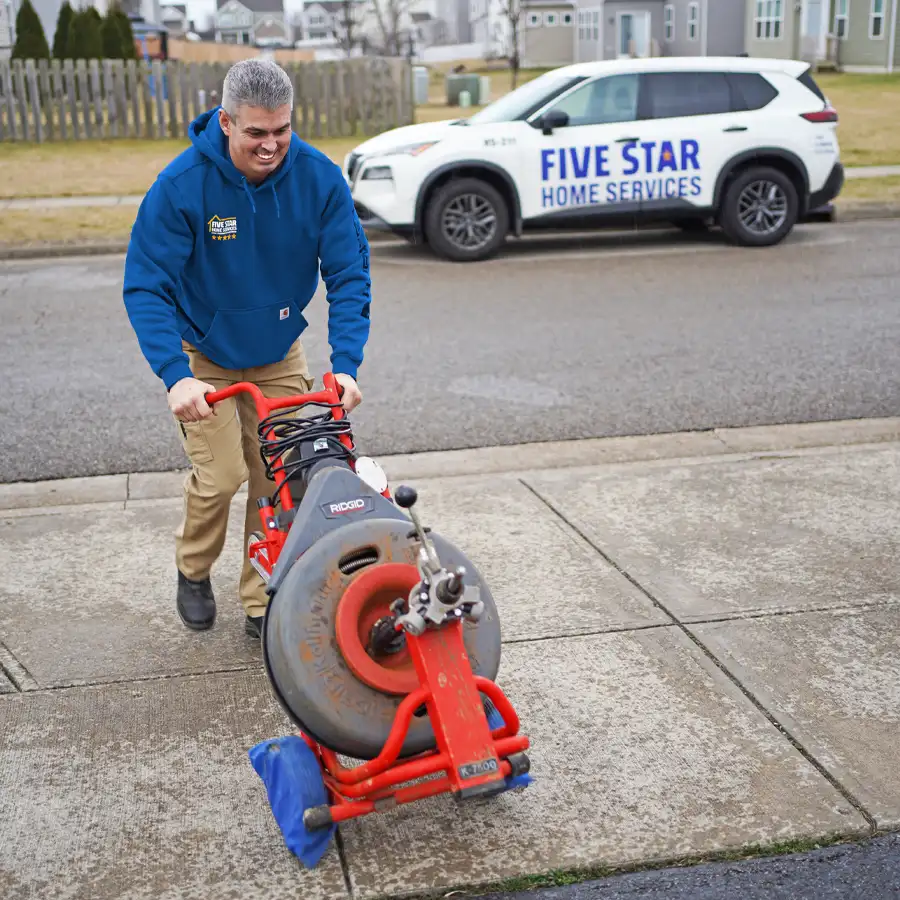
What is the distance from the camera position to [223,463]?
398 centimetres

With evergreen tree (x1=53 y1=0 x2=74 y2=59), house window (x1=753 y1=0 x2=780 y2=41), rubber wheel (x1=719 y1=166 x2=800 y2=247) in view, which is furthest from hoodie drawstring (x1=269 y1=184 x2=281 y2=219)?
house window (x1=753 y1=0 x2=780 y2=41)

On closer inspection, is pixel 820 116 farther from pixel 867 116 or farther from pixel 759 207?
pixel 867 116

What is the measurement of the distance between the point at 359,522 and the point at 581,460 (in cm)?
326

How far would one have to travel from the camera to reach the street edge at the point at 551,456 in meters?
5.83

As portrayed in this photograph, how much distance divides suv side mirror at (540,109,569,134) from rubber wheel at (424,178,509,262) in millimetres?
747

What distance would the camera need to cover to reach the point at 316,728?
2922 millimetres

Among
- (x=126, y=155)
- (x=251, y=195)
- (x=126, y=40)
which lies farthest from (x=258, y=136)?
(x=126, y=40)

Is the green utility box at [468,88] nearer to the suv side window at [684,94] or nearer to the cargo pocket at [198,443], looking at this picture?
the suv side window at [684,94]

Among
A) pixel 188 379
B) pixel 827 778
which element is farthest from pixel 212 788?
pixel 827 778

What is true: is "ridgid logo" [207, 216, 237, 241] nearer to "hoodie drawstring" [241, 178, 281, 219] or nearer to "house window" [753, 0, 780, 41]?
"hoodie drawstring" [241, 178, 281, 219]

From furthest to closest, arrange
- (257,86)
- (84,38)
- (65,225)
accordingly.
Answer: (84,38) < (65,225) < (257,86)

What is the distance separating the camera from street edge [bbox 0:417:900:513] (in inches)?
229

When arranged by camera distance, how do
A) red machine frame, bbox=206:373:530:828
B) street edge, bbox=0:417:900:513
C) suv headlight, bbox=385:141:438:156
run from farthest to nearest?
suv headlight, bbox=385:141:438:156, street edge, bbox=0:417:900:513, red machine frame, bbox=206:373:530:828

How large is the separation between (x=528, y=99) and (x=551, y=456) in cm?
680
